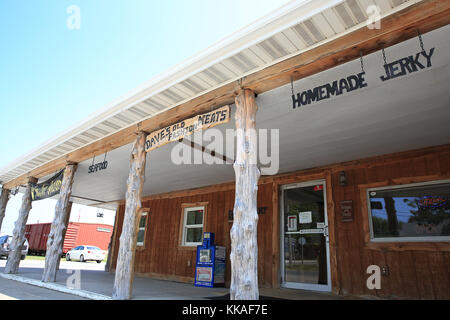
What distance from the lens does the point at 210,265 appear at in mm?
6957

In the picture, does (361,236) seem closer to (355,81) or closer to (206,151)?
(206,151)

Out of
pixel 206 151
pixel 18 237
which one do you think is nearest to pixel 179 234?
pixel 206 151

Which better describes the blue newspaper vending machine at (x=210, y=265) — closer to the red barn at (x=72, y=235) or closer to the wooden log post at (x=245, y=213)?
the wooden log post at (x=245, y=213)

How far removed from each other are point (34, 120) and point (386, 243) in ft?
33.3

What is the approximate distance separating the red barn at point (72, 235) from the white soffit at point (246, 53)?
62.7ft

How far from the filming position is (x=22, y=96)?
7598 millimetres

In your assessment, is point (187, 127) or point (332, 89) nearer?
point (332, 89)

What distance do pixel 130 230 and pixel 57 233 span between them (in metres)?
2.71

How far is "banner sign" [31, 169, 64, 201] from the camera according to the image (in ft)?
21.2

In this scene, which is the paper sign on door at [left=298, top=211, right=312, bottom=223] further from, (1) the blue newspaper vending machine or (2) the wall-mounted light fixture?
(1) the blue newspaper vending machine

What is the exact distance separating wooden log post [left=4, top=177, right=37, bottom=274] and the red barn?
1425 cm

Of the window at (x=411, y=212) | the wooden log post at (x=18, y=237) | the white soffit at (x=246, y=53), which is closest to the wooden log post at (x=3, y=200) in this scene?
the wooden log post at (x=18, y=237)
